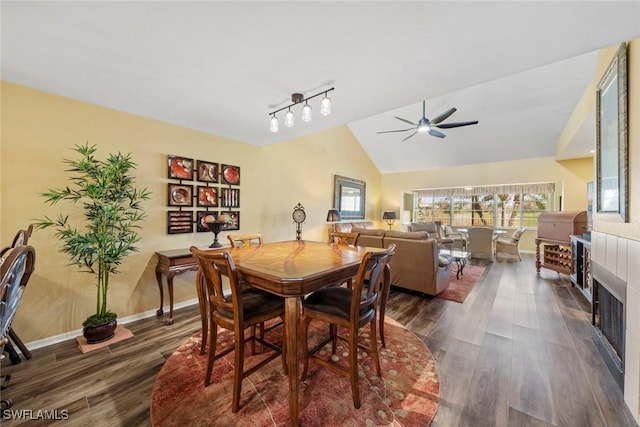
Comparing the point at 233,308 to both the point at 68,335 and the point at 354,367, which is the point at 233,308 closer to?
the point at 354,367

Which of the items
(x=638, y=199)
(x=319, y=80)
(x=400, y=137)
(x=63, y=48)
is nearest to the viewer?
(x=638, y=199)

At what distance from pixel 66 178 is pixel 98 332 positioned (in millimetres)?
1456

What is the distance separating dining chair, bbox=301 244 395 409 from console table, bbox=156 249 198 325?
1586 millimetres

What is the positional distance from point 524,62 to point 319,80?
1465 mm

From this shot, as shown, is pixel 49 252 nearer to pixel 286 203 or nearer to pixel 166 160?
pixel 166 160

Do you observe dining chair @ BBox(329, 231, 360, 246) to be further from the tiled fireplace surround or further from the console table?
the tiled fireplace surround

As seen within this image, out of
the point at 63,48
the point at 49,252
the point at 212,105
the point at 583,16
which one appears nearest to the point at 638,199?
the point at 583,16

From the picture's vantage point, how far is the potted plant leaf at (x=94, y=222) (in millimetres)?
2094

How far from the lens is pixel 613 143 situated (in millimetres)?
1849

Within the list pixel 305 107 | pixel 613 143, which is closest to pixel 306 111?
pixel 305 107

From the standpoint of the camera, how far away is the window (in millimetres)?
6535

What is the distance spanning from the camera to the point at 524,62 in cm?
168

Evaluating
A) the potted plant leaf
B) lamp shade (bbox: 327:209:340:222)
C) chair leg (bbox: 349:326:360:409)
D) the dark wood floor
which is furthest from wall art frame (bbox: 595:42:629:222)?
lamp shade (bbox: 327:209:340:222)

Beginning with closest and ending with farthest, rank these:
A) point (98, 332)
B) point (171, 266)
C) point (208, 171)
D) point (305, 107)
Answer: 1. point (305, 107)
2. point (98, 332)
3. point (171, 266)
4. point (208, 171)
